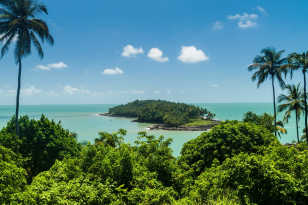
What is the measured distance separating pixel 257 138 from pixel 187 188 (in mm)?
5939

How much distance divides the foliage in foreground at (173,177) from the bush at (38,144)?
4.03 m

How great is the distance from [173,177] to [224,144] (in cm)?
395

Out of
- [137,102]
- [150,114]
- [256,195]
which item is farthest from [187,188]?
[137,102]

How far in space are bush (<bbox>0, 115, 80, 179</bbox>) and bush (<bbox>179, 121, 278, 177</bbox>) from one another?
1038 cm

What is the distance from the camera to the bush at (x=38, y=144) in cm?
1572

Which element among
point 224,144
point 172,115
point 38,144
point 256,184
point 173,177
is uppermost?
point 224,144

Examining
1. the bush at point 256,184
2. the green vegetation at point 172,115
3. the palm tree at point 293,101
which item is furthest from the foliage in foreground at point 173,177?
the green vegetation at point 172,115

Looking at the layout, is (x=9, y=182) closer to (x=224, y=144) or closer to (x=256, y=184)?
(x=256, y=184)

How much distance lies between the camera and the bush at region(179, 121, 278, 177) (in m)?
11.4

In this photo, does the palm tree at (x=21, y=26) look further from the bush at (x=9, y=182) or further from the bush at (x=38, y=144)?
the bush at (x=9, y=182)

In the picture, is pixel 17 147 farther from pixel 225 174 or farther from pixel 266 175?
pixel 266 175

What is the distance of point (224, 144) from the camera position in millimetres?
11555

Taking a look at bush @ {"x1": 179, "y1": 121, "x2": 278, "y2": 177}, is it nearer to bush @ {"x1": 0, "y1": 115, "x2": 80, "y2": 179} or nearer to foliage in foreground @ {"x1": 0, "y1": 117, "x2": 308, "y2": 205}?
foliage in foreground @ {"x1": 0, "y1": 117, "x2": 308, "y2": 205}

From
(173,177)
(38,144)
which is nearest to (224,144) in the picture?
(173,177)
